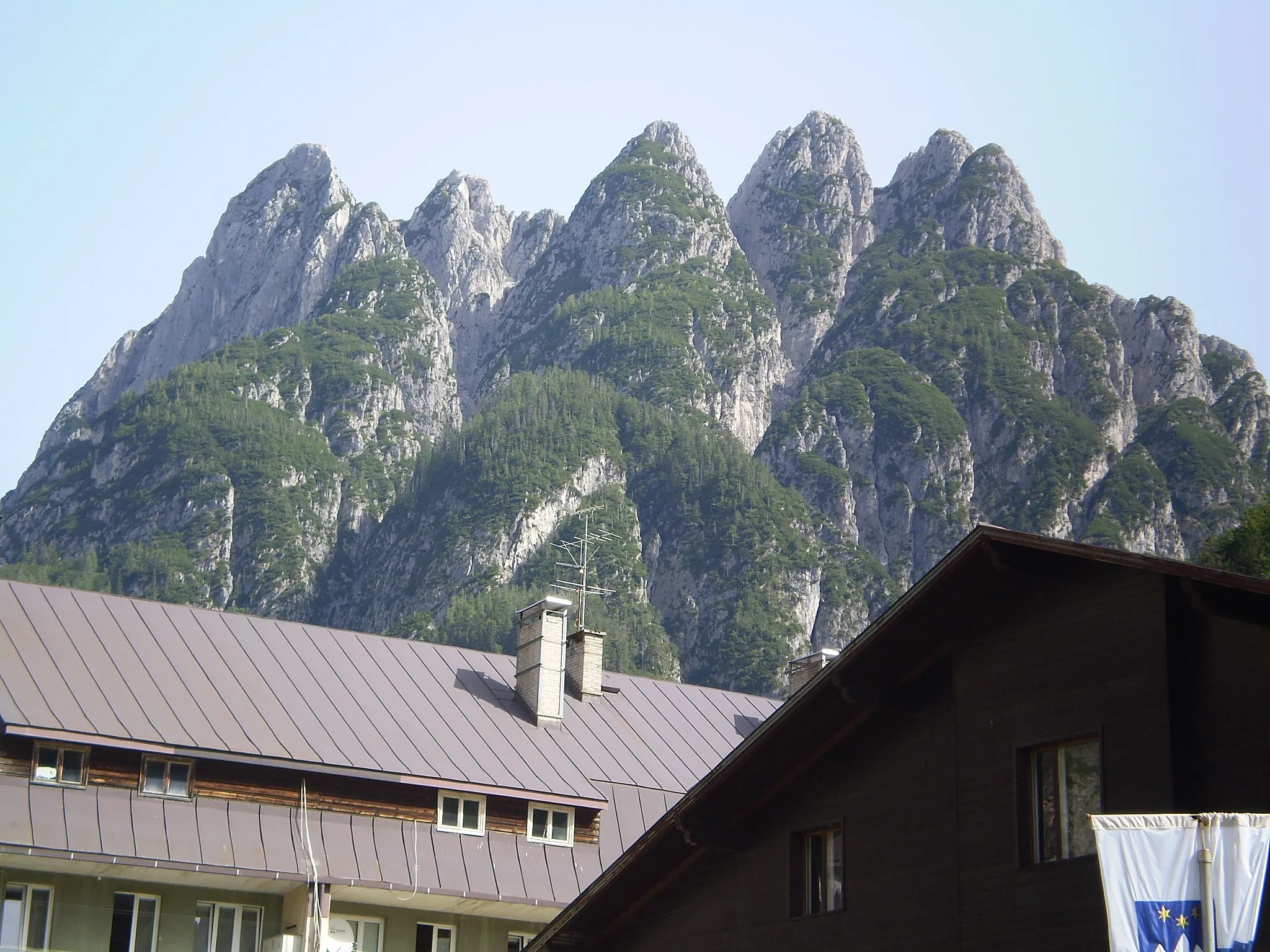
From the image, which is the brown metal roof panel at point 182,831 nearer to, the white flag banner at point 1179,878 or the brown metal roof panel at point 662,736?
the brown metal roof panel at point 662,736

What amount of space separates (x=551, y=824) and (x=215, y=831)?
8.08 m

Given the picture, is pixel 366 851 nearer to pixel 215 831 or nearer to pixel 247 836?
pixel 247 836

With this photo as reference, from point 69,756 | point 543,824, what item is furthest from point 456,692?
point 69,756

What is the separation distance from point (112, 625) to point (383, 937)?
9.33 m

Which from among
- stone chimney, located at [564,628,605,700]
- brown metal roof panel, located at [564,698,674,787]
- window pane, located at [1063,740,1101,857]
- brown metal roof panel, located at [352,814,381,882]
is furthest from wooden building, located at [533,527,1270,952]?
stone chimney, located at [564,628,605,700]

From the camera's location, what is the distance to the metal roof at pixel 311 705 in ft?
121

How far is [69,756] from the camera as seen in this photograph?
3575cm

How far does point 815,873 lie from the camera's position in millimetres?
23672

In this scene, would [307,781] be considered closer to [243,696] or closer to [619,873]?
[243,696]

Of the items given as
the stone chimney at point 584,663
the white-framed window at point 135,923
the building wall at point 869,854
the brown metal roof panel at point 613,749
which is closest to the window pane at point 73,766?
the white-framed window at point 135,923

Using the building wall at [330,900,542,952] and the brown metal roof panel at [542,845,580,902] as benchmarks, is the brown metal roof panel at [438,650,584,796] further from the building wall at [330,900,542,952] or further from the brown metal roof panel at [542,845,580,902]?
the building wall at [330,900,542,952]

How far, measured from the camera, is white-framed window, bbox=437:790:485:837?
1551 inches

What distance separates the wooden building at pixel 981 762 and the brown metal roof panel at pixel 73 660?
14.3 m

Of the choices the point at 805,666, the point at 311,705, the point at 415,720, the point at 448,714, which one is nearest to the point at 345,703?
the point at 311,705
